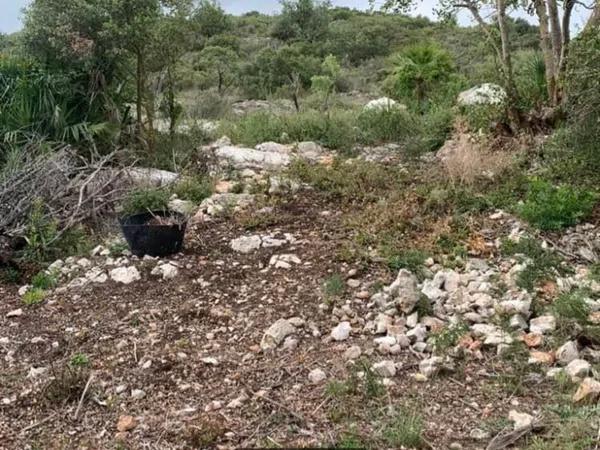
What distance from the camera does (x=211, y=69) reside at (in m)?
18.8

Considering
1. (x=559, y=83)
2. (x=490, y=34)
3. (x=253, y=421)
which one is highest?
(x=490, y=34)

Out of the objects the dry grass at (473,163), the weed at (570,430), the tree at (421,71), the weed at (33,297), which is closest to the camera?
the weed at (570,430)

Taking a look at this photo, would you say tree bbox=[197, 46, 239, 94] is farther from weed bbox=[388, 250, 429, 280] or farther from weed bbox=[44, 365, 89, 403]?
weed bbox=[44, 365, 89, 403]

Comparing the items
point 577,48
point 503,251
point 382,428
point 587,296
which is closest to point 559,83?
point 577,48

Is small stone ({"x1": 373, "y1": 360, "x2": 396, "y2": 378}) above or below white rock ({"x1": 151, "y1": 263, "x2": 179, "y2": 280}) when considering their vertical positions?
below

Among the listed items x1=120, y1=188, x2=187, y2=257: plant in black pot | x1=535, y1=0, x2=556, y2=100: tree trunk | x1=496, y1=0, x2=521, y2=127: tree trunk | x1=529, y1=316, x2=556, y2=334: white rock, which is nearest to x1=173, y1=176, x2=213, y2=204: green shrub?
x1=120, y1=188, x2=187, y2=257: plant in black pot

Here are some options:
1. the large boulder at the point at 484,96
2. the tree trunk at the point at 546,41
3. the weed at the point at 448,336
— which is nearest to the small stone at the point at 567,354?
the weed at the point at 448,336

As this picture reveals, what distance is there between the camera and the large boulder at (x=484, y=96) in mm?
7129

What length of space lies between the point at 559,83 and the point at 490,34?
1.12 m

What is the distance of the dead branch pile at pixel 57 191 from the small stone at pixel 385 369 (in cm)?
288

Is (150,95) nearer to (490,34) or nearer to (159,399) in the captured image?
(490,34)

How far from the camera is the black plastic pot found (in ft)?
14.8

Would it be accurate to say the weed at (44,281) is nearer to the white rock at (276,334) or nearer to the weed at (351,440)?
the white rock at (276,334)

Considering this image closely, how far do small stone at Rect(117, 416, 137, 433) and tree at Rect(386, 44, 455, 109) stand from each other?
7.47 meters
